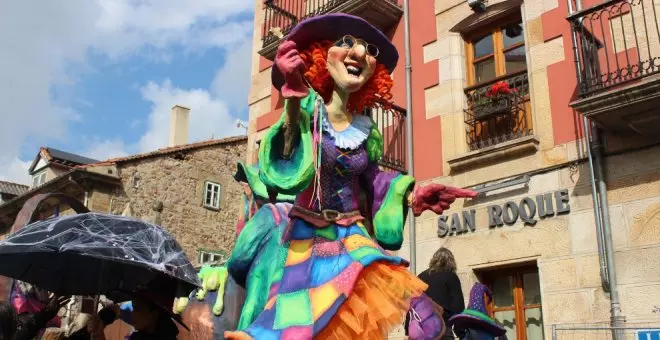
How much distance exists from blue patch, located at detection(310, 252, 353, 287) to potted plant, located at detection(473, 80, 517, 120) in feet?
19.9

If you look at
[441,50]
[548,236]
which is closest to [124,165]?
[441,50]

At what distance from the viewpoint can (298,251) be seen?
323 centimetres

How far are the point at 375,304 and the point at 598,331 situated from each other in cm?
493

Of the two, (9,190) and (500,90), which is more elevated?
(9,190)

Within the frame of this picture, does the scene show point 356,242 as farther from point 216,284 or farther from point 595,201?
point 595,201

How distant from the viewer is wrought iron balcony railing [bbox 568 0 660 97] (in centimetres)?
720

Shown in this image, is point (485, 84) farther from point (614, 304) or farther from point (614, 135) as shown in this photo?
point (614, 304)

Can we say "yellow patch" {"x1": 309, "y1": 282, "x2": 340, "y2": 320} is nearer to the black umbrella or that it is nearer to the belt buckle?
the belt buckle

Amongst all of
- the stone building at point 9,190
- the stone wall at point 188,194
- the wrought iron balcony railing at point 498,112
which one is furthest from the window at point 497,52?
the stone building at point 9,190

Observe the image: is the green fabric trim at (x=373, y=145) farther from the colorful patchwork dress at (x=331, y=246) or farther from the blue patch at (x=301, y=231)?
the blue patch at (x=301, y=231)

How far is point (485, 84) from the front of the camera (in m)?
8.98

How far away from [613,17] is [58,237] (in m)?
7.05

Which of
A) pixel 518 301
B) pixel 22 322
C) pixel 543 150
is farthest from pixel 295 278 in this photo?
pixel 543 150

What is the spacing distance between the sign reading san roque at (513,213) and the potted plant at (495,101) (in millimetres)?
1377
